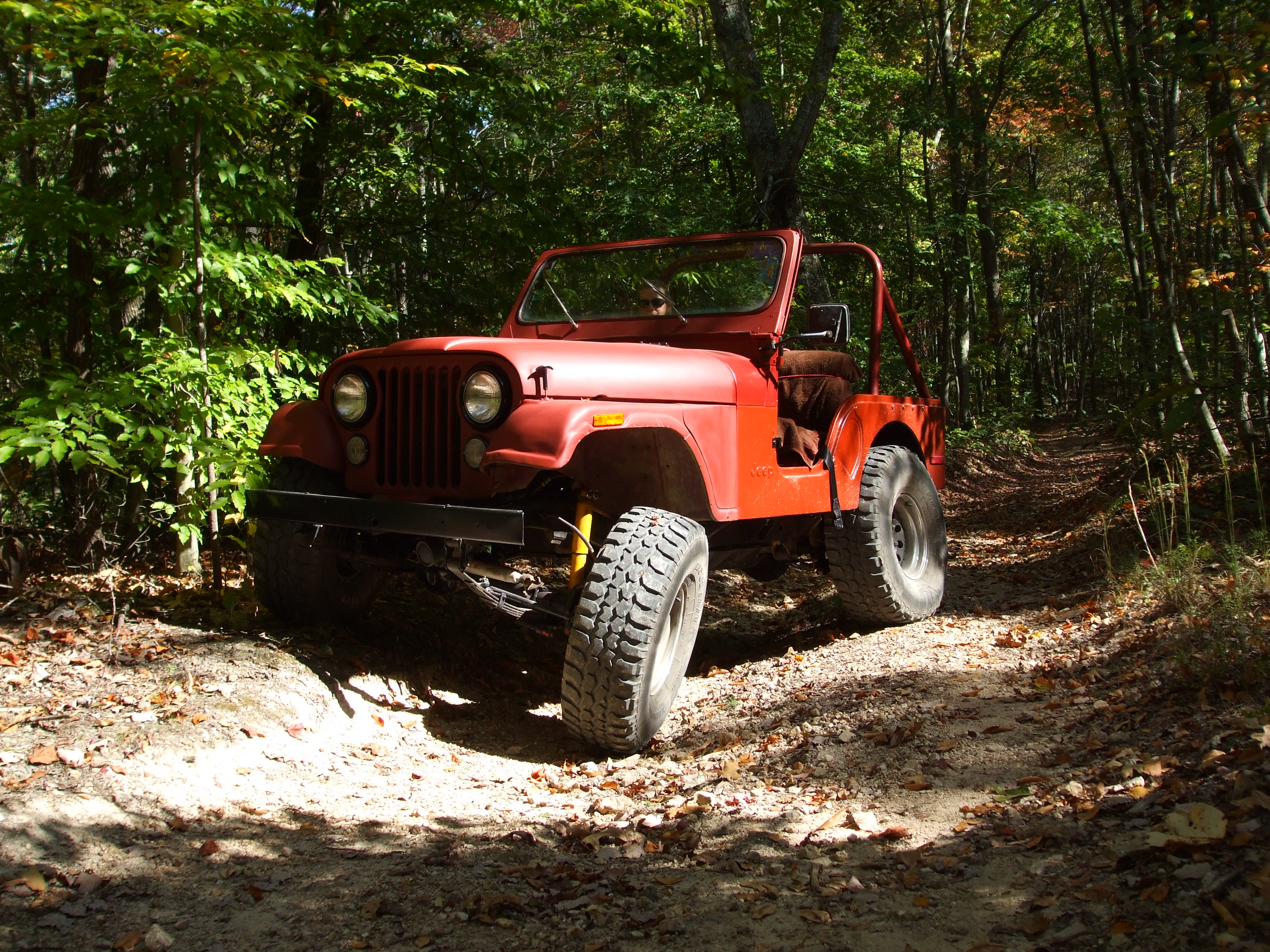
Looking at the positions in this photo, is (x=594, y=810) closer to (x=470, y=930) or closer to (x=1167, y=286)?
(x=470, y=930)

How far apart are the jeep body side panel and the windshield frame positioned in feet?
2.08

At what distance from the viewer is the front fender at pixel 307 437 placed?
3.82 m

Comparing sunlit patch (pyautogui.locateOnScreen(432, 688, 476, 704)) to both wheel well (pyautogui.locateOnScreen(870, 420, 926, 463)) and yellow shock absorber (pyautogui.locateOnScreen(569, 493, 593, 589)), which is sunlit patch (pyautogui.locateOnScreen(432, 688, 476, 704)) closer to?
yellow shock absorber (pyautogui.locateOnScreen(569, 493, 593, 589))

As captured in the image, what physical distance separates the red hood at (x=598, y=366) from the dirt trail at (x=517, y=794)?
4.63 ft

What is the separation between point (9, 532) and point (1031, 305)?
29.9 m

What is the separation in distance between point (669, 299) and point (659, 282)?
151 millimetres

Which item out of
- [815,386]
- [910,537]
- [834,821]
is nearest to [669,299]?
[815,386]

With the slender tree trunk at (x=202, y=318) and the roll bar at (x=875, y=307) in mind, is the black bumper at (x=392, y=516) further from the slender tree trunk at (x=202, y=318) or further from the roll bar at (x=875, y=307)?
the roll bar at (x=875, y=307)

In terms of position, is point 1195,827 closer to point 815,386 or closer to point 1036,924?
point 1036,924

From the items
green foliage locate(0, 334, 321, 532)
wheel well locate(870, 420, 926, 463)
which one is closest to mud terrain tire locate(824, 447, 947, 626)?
wheel well locate(870, 420, 926, 463)

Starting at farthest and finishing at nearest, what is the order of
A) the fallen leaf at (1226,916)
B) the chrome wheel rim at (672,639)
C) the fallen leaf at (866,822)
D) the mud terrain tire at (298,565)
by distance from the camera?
the mud terrain tire at (298,565) < the chrome wheel rim at (672,639) < the fallen leaf at (866,822) < the fallen leaf at (1226,916)

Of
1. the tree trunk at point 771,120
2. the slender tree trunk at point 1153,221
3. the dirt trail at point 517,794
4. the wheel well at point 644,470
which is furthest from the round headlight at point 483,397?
the tree trunk at point 771,120

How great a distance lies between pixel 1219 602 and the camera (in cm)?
373

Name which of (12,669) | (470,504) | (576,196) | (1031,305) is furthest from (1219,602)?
(1031,305)
